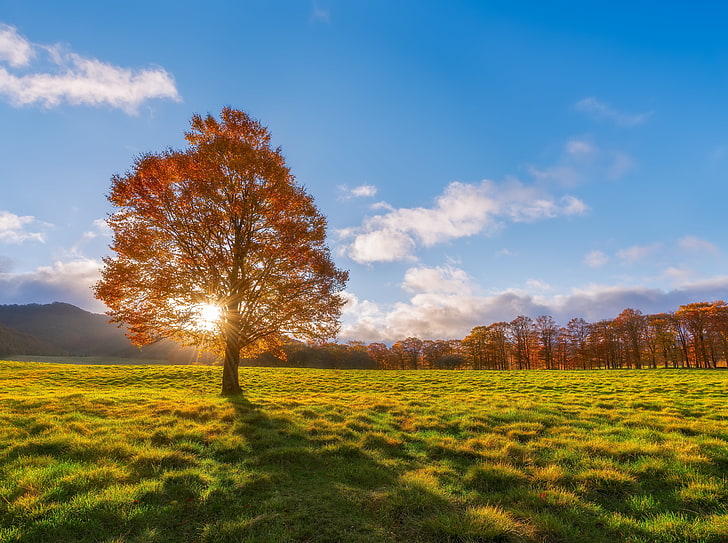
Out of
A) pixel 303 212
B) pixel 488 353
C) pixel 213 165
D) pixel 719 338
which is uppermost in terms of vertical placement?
pixel 213 165

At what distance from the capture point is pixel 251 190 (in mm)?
16438

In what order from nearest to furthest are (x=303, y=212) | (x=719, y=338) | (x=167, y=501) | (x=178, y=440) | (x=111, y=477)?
1. (x=167, y=501)
2. (x=111, y=477)
3. (x=178, y=440)
4. (x=303, y=212)
5. (x=719, y=338)

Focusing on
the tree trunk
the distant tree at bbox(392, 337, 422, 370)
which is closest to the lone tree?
the tree trunk

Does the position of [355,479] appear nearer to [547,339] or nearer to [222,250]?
[222,250]

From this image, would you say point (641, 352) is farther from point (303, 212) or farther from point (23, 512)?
point (23, 512)

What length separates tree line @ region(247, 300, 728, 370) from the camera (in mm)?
63750

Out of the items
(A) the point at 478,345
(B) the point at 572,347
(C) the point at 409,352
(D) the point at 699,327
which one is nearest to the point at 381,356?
(C) the point at 409,352

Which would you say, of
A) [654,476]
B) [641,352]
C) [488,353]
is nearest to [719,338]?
[641,352]

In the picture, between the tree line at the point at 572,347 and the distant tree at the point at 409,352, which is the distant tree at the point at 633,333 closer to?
the tree line at the point at 572,347

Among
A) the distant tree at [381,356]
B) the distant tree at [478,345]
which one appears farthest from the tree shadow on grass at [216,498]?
the distant tree at [381,356]

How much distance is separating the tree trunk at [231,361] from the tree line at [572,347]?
29.0 metres

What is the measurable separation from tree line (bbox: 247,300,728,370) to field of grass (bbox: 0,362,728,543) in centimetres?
3757

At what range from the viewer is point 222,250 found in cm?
1630

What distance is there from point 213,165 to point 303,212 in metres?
5.00
